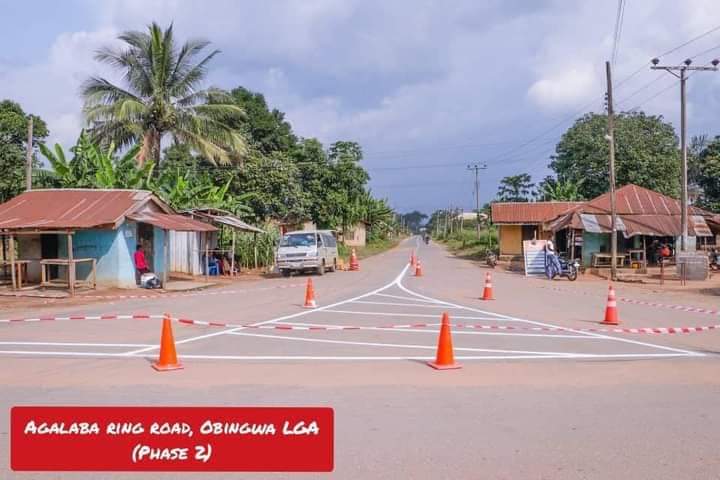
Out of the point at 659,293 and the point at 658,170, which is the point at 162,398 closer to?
the point at 659,293

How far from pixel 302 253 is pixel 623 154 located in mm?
27510

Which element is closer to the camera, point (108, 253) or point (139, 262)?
point (108, 253)

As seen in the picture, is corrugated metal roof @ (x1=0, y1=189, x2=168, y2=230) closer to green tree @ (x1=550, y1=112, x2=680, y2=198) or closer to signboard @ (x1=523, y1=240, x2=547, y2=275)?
signboard @ (x1=523, y1=240, x2=547, y2=275)

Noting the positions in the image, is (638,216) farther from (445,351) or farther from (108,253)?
(445,351)

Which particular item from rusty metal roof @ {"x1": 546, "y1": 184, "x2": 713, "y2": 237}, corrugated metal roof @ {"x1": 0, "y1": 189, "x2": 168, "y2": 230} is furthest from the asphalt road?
rusty metal roof @ {"x1": 546, "y1": 184, "x2": 713, "y2": 237}

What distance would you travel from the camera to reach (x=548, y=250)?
101 ft

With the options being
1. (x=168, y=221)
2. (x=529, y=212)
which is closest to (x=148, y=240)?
(x=168, y=221)

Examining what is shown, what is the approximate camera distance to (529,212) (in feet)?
147

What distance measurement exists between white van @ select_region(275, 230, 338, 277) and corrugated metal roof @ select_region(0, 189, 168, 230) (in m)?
7.03

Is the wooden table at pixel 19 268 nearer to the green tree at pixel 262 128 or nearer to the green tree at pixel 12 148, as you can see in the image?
the green tree at pixel 12 148

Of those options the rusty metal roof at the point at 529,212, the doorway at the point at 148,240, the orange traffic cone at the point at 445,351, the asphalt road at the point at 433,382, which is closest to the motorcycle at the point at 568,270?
the rusty metal roof at the point at 529,212

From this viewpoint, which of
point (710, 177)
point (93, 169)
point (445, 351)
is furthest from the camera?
point (710, 177)

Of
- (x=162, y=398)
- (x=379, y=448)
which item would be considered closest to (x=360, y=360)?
(x=162, y=398)

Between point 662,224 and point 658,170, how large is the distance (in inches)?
567
